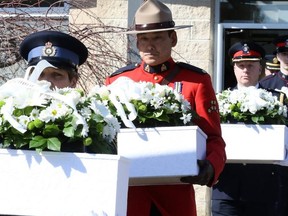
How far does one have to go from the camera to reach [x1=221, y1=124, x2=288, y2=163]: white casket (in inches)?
264

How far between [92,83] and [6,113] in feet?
11.5

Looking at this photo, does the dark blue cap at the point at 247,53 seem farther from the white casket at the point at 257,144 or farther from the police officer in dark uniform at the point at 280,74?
the white casket at the point at 257,144

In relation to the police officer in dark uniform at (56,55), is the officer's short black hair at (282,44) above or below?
above

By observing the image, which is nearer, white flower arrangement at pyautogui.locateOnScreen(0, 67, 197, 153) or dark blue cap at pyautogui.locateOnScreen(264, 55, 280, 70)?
white flower arrangement at pyautogui.locateOnScreen(0, 67, 197, 153)

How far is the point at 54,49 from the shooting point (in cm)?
514

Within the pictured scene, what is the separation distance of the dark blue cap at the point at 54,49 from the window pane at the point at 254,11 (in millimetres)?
4779

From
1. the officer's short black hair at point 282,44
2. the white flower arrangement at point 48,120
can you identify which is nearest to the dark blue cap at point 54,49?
the white flower arrangement at point 48,120

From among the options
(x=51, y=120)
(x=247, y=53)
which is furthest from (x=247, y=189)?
(x=51, y=120)

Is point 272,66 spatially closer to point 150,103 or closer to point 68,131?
point 150,103

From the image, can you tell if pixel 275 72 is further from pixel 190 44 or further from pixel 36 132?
pixel 36 132

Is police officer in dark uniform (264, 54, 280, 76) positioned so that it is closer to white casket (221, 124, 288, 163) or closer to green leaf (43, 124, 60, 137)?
white casket (221, 124, 288, 163)

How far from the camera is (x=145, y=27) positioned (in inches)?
210

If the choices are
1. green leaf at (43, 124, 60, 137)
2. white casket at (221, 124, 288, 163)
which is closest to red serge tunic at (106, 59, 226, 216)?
green leaf at (43, 124, 60, 137)

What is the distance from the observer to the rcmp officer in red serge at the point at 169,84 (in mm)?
5062
